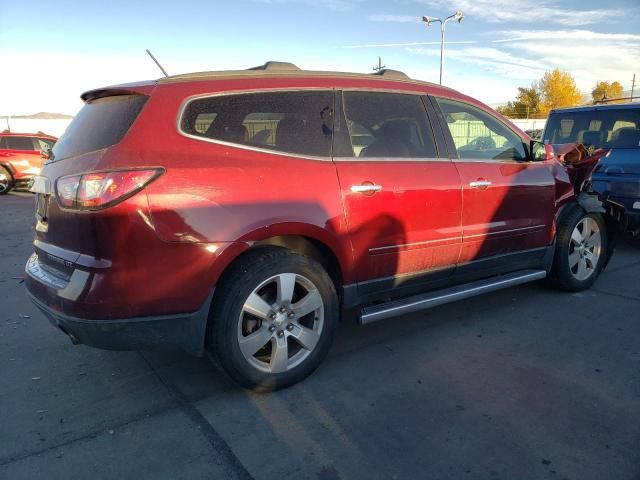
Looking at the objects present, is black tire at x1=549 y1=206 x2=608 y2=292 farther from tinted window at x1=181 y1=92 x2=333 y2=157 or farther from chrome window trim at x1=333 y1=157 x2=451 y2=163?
tinted window at x1=181 y1=92 x2=333 y2=157

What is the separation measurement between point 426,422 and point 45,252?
2.31m

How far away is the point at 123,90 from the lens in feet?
9.52

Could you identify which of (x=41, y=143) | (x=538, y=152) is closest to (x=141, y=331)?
(x=538, y=152)

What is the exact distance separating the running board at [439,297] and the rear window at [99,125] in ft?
5.89

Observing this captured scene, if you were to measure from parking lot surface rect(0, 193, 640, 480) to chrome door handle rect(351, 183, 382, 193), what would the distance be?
1140 millimetres

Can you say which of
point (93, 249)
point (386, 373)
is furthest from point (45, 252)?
point (386, 373)

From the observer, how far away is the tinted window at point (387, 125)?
3363 mm

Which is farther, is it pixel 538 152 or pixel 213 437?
pixel 538 152

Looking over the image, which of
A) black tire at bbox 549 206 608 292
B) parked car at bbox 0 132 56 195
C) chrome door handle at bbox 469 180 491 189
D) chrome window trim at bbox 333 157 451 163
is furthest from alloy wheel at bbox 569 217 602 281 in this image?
parked car at bbox 0 132 56 195

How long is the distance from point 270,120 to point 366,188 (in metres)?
0.72

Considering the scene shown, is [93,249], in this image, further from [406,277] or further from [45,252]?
[406,277]

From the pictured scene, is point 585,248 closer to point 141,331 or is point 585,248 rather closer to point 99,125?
point 141,331

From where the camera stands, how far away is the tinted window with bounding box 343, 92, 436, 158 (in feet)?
11.0

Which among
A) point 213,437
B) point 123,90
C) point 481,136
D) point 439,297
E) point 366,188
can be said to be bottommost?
point 213,437
